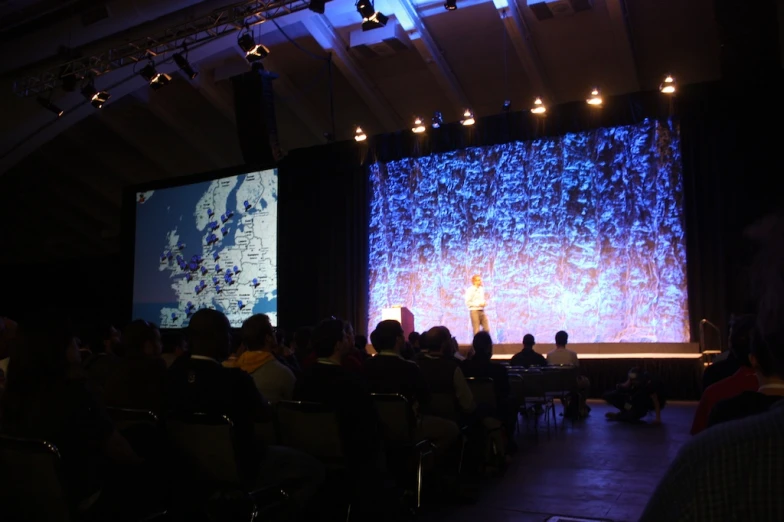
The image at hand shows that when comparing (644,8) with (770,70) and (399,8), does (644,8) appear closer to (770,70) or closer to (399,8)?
(770,70)

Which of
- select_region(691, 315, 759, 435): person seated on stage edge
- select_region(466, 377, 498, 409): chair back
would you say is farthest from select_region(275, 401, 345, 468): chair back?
select_region(466, 377, 498, 409): chair back

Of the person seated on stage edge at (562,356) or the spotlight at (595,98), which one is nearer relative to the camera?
the person seated on stage edge at (562,356)

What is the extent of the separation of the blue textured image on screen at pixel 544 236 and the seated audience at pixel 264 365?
7.04 meters

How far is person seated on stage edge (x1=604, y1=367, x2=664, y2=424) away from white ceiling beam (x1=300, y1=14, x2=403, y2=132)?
694cm

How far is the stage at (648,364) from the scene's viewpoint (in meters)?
8.51

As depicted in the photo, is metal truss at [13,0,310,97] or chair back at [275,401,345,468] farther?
metal truss at [13,0,310,97]

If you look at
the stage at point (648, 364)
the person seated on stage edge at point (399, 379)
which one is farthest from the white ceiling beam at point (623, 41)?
the person seated on stage edge at point (399, 379)

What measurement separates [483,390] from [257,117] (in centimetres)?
→ 654

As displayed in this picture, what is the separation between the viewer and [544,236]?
403 inches

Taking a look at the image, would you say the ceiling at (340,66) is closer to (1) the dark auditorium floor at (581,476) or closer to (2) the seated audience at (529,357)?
(2) the seated audience at (529,357)

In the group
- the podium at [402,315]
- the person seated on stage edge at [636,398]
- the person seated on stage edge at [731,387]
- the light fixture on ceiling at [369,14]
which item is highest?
the light fixture on ceiling at [369,14]

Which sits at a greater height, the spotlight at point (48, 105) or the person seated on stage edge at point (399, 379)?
the spotlight at point (48, 105)

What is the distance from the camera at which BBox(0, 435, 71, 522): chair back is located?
1975 mm

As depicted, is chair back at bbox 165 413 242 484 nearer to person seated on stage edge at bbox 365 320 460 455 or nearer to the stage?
person seated on stage edge at bbox 365 320 460 455
